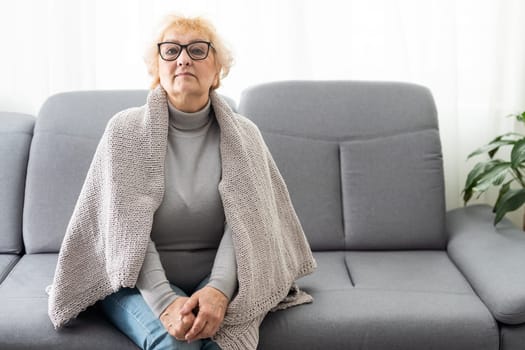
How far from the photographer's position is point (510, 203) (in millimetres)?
2264

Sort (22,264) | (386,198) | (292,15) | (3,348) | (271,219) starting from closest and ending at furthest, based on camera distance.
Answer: (3,348) < (271,219) < (22,264) < (386,198) < (292,15)

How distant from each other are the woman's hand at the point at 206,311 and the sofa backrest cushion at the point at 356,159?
2.24 ft

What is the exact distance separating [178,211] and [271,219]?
268mm

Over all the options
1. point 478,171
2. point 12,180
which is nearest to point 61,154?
point 12,180

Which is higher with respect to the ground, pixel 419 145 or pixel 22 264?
pixel 419 145

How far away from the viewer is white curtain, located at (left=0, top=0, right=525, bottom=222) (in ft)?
8.60

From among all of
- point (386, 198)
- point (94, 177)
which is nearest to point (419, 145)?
point (386, 198)

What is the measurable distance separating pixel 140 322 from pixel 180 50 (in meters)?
0.74

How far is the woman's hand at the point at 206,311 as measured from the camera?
168 centimetres

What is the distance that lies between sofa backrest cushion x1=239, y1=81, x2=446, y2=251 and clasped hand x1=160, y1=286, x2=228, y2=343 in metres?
0.69

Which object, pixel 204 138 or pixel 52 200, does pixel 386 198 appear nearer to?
pixel 204 138

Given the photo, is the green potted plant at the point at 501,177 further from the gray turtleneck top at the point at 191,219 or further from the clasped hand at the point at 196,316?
the clasped hand at the point at 196,316

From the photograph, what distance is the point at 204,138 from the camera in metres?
1.97

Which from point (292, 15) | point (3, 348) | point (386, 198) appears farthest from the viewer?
point (292, 15)
